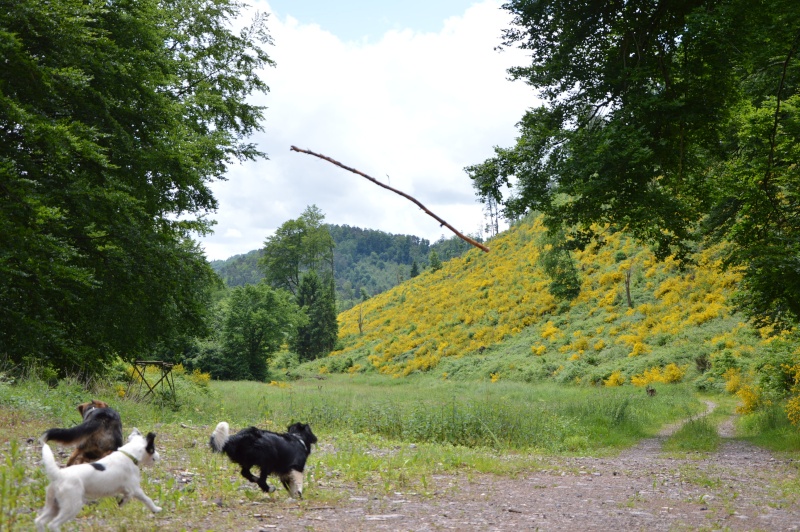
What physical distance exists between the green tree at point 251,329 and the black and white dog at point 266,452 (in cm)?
3518

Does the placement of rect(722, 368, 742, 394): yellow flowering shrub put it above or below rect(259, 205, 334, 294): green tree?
below

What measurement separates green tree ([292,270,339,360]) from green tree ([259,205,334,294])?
11.7m

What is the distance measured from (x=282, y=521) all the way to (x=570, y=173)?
8855 mm

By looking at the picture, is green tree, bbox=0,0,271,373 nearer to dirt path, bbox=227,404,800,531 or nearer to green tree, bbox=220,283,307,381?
dirt path, bbox=227,404,800,531

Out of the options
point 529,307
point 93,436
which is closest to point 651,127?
point 93,436

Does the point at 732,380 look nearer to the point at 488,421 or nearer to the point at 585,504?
the point at 488,421

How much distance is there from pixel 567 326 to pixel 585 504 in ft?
114

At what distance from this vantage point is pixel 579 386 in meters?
29.2

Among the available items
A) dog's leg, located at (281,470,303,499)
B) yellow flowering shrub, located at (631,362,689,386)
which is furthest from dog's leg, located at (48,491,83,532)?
yellow flowering shrub, located at (631,362,689,386)

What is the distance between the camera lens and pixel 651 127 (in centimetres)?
1145

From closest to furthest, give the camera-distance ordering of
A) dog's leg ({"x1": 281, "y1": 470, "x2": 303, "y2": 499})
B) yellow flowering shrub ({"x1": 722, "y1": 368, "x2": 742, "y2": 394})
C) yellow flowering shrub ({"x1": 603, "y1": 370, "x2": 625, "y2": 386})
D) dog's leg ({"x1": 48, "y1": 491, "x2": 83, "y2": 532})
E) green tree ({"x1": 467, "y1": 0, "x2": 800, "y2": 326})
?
1. dog's leg ({"x1": 48, "y1": 491, "x2": 83, "y2": 532})
2. dog's leg ({"x1": 281, "y1": 470, "x2": 303, "y2": 499})
3. green tree ({"x1": 467, "y1": 0, "x2": 800, "y2": 326})
4. yellow flowering shrub ({"x1": 722, "y1": 368, "x2": 742, "y2": 394})
5. yellow flowering shrub ({"x1": 603, "y1": 370, "x2": 625, "y2": 386})

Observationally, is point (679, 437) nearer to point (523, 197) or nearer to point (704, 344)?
point (523, 197)

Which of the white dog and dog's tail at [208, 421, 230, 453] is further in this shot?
→ dog's tail at [208, 421, 230, 453]

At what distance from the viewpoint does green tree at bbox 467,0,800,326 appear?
10.8 metres
